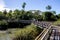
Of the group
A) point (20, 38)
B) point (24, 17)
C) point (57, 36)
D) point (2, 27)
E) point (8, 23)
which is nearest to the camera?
point (57, 36)

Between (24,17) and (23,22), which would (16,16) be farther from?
(23,22)

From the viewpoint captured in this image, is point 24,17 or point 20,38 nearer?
point 20,38

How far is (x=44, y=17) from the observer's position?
318ft

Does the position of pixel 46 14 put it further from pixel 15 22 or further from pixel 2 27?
pixel 2 27

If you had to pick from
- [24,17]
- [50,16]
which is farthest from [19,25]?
[50,16]

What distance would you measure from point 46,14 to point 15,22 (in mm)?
24387

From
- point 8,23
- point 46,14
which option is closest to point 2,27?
point 8,23

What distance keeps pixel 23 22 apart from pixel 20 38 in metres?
52.4

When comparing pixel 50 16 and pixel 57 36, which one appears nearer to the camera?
pixel 57 36

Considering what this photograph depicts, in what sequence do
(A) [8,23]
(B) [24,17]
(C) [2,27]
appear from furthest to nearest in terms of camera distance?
(B) [24,17]
(A) [8,23]
(C) [2,27]

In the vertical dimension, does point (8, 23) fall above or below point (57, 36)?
below

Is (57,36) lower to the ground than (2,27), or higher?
higher

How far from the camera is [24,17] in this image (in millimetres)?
96438

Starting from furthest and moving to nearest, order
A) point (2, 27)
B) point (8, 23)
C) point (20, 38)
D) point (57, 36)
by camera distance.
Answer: point (8, 23) → point (2, 27) → point (20, 38) → point (57, 36)
